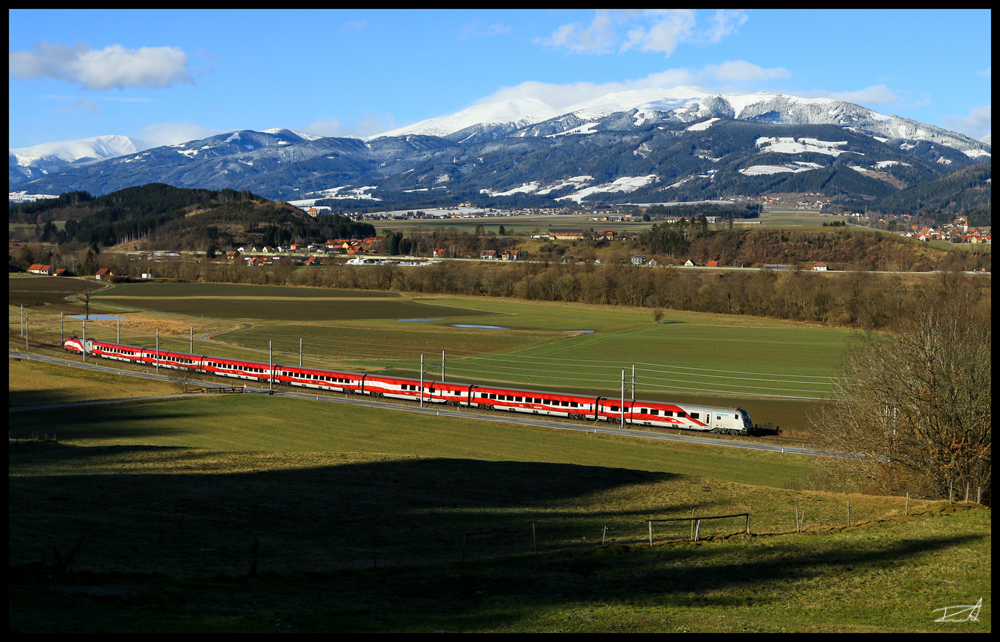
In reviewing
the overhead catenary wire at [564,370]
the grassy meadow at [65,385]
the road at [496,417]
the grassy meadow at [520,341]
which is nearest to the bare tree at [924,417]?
the road at [496,417]

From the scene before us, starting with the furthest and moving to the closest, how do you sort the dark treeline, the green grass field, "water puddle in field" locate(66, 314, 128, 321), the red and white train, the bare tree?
1. the dark treeline
2. "water puddle in field" locate(66, 314, 128, 321)
3. the red and white train
4. the bare tree
5. the green grass field

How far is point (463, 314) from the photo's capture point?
11669 centimetres

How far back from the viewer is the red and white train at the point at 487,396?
51.5m

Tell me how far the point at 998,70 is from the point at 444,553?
17.4 metres

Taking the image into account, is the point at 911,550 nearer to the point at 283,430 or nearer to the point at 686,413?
the point at 686,413

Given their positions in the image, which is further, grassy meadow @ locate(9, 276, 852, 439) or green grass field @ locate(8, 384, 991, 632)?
grassy meadow @ locate(9, 276, 852, 439)

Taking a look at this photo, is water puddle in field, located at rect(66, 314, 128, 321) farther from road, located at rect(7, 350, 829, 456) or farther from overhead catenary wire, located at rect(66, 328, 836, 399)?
road, located at rect(7, 350, 829, 456)

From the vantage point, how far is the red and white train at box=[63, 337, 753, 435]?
51.5 meters

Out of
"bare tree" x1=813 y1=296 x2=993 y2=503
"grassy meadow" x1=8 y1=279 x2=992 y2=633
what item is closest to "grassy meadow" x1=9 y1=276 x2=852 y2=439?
"grassy meadow" x1=8 y1=279 x2=992 y2=633

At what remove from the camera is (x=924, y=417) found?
3203 cm

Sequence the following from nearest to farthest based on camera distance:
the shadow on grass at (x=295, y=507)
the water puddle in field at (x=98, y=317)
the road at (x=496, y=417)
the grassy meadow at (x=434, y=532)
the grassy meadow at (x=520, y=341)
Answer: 1. the grassy meadow at (x=434, y=532)
2. the shadow on grass at (x=295, y=507)
3. the road at (x=496, y=417)
4. the grassy meadow at (x=520, y=341)
5. the water puddle in field at (x=98, y=317)

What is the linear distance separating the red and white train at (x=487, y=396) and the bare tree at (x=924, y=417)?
15.1 meters

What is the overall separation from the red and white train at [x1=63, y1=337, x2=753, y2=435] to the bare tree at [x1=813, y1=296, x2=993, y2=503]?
596 inches

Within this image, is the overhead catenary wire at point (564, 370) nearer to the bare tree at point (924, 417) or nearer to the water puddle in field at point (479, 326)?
the water puddle in field at point (479, 326)
